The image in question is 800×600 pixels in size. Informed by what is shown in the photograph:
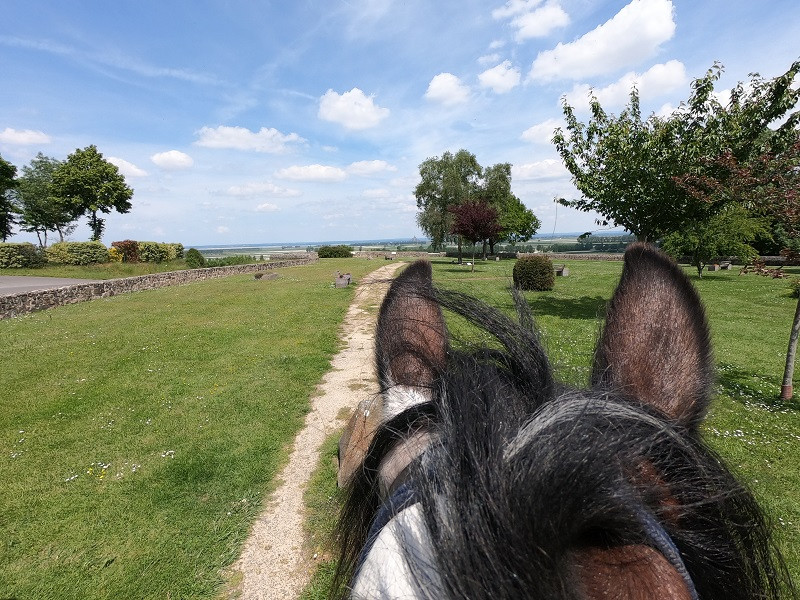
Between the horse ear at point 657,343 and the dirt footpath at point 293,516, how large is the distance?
2.91 feet

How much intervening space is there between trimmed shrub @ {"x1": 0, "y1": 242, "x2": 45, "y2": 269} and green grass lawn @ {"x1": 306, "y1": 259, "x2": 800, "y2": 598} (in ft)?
101

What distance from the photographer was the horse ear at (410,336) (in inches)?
58.7

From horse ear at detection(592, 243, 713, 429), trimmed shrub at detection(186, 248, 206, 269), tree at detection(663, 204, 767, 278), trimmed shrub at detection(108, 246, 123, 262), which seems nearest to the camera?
horse ear at detection(592, 243, 713, 429)

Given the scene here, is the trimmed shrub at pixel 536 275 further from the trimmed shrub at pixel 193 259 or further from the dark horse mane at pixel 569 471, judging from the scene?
the trimmed shrub at pixel 193 259

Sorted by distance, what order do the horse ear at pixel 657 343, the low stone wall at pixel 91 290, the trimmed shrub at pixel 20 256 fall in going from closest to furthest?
the horse ear at pixel 657 343 → the low stone wall at pixel 91 290 → the trimmed shrub at pixel 20 256

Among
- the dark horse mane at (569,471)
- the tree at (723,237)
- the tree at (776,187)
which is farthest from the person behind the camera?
the tree at (723,237)

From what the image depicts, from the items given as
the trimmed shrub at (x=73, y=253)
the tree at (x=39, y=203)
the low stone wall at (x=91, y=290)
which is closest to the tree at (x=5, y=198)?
the tree at (x=39, y=203)

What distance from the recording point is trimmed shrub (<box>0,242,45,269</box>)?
2358 cm

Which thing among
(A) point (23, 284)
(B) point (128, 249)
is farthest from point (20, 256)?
(A) point (23, 284)

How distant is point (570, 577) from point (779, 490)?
5.18 metres

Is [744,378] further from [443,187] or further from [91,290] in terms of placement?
[443,187]

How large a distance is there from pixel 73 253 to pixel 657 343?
113 ft

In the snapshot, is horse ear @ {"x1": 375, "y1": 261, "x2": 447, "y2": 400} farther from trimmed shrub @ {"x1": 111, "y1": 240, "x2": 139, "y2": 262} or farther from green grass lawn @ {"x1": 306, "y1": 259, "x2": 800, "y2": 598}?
trimmed shrub @ {"x1": 111, "y1": 240, "x2": 139, "y2": 262}

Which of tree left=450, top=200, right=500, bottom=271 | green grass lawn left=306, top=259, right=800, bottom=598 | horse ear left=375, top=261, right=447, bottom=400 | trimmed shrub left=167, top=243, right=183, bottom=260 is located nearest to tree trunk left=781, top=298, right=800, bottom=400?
green grass lawn left=306, top=259, right=800, bottom=598
